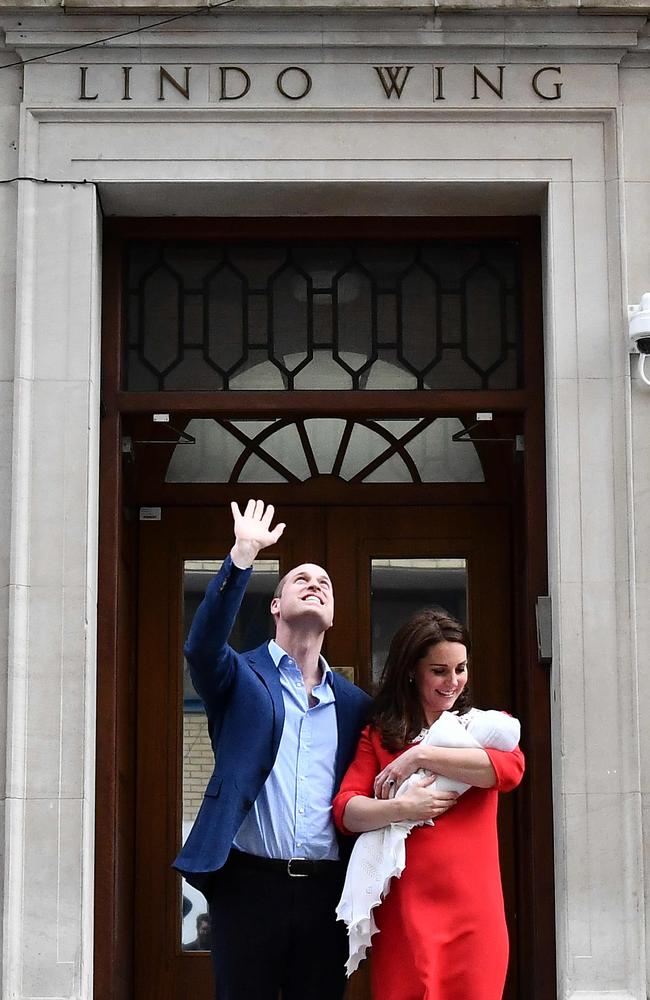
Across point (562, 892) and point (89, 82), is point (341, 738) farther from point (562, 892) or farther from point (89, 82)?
point (89, 82)

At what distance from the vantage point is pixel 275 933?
6.45 m

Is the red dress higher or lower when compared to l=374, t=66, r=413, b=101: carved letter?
lower

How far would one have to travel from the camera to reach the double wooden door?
28.2ft

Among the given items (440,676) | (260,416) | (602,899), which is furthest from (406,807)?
(260,416)

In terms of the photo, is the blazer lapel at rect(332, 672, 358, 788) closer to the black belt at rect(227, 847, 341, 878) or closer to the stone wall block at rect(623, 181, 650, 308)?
the black belt at rect(227, 847, 341, 878)

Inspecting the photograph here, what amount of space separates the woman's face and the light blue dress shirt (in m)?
0.47

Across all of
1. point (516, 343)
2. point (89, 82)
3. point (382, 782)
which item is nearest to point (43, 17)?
point (89, 82)

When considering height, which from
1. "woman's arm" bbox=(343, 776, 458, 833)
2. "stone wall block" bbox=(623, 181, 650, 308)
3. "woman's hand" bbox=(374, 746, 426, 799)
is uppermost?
"stone wall block" bbox=(623, 181, 650, 308)

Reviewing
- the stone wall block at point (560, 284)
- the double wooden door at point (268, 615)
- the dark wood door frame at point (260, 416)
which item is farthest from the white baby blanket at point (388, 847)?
the double wooden door at point (268, 615)

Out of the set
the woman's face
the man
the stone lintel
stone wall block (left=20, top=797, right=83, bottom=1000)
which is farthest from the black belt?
the stone lintel

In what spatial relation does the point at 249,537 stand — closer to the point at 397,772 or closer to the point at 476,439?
the point at 397,772

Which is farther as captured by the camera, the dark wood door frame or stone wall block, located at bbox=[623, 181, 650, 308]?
stone wall block, located at bbox=[623, 181, 650, 308]

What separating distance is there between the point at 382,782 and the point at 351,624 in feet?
8.19

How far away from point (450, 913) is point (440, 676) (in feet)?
2.96
